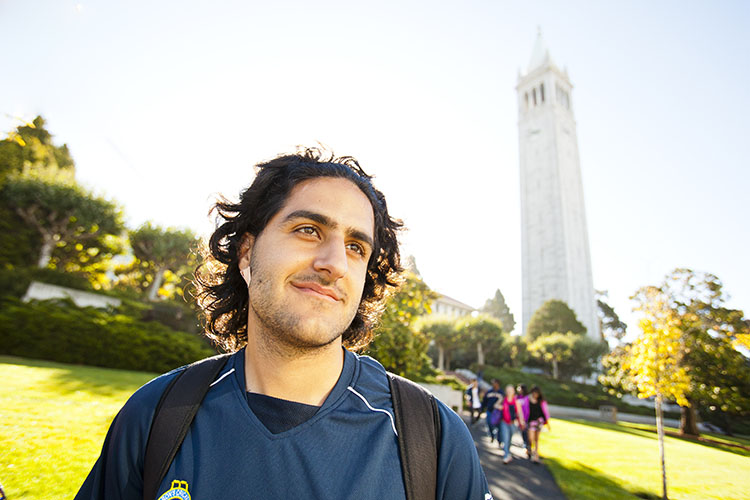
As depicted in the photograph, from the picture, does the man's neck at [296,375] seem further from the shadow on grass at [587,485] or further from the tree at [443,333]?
the tree at [443,333]

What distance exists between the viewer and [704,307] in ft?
33.1

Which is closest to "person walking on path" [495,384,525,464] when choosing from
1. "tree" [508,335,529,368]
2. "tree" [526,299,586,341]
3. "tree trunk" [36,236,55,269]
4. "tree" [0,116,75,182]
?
"tree" [0,116,75,182]

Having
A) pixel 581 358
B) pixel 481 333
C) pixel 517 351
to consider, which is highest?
pixel 481 333

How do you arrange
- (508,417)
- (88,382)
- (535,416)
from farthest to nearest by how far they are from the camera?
(535,416) → (508,417) → (88,382)

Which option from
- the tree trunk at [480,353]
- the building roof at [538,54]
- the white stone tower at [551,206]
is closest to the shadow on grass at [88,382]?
the tree trunk at [480,353]

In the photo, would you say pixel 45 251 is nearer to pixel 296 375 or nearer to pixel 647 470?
pixel 296 375

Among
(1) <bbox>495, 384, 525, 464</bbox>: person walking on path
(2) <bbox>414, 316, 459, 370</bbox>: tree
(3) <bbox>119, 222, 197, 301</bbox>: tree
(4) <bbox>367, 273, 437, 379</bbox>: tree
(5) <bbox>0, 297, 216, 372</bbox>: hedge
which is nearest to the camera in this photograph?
(1) <bbox>495, 384, 525, 464</bbox>: person walking on path

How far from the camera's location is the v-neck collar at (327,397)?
1.45 meters

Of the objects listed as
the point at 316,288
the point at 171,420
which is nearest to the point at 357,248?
the point at 316,288

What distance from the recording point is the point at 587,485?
7082 mm

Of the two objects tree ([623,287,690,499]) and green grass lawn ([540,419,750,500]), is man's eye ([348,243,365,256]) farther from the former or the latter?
tree ([623,287,690,499])

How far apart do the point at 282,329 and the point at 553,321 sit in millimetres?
54503

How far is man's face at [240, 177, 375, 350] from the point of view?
1565 millimetres

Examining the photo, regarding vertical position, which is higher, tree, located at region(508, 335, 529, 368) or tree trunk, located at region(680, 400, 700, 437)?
tree, located at region(508, 335, 529, 368)
